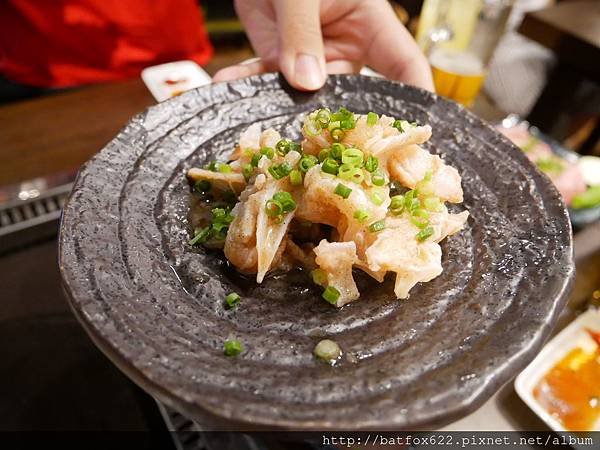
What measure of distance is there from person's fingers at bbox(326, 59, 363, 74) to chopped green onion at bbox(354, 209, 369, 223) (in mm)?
1440

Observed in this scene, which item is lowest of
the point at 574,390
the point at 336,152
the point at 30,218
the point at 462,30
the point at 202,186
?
the point at 574,390

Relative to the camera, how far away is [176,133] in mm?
1833

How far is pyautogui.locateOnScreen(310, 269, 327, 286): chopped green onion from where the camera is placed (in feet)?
4.84

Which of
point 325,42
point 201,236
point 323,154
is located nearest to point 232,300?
point 201,236

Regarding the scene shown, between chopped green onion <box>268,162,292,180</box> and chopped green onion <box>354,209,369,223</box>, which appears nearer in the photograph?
chopped green onion <box>354,209,369,223</box>

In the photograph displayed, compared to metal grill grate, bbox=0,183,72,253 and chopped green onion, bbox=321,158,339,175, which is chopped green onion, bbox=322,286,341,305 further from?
metal grill grate, bbox=0,183,72,253

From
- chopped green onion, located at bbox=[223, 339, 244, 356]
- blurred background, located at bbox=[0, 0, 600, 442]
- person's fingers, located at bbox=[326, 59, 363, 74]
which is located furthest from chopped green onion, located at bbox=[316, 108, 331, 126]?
blurred background, located at bbox=[0, 0, 600, 442]

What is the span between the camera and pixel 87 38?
3.71 m

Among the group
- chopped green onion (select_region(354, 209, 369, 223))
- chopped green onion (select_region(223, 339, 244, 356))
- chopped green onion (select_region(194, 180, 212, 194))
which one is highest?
chopped green onion (select_region(354, 209, 369, 223))

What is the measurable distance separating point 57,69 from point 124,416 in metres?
2.91

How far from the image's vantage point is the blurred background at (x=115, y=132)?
195cm

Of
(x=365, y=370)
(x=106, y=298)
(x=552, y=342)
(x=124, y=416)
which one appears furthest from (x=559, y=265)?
(x=124, y=416)

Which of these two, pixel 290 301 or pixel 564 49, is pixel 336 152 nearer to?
pixel 290 301

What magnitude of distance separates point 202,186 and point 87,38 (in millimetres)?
2642
